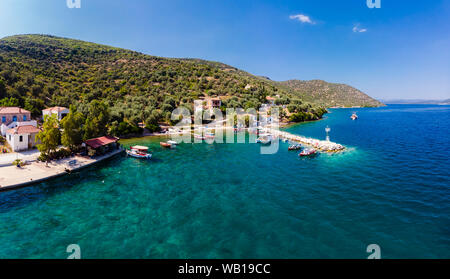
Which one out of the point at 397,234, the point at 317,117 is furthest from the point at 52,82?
the point at 317,117

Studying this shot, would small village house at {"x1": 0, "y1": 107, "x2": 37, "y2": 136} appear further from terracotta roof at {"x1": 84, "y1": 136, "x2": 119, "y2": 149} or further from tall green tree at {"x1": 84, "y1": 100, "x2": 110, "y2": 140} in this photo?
terracotta roof at {"x1": 84, "y1": 136, "x2": 119, "y2": 149}

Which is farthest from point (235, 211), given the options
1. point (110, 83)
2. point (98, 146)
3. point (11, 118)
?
point (110, 83)

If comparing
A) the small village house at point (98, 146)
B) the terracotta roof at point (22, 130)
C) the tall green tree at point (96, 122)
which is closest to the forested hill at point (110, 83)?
the tall green tree at point (96, 122)

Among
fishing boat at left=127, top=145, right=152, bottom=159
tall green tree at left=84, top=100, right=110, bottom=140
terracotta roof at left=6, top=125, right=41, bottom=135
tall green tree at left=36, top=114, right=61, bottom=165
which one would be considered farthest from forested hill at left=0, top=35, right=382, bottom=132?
tall green tree at left=36, top=114, right=61, bottom=165

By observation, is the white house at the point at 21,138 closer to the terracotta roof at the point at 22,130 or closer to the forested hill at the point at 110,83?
the terracotta roof at the point at 22,130
